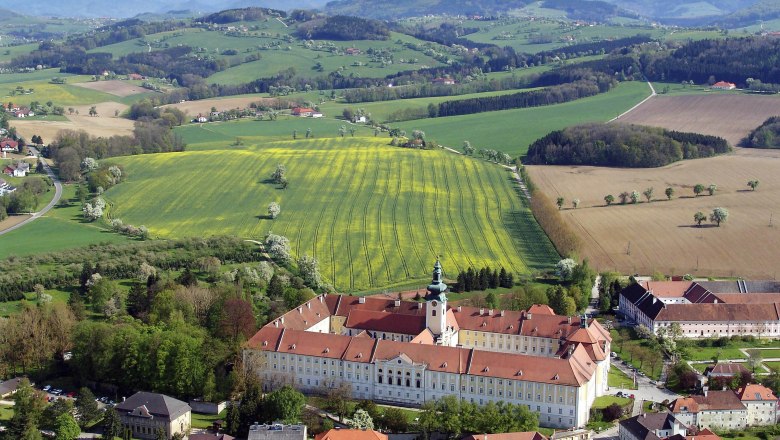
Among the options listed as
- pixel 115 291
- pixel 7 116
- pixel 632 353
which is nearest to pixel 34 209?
pixel 115 291

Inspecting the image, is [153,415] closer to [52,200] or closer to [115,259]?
[115,259]

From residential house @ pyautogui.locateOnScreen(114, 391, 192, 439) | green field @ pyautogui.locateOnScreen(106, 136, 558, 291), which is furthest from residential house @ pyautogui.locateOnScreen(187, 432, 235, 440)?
green field @ pyautogui.locateOnScreen(106, 136, 558, 291)

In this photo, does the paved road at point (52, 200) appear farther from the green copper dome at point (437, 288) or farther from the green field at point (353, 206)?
the green copper dome at point (437, 288)

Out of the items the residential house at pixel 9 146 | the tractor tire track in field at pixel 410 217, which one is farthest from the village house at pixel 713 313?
the residential house at pixel 9 146

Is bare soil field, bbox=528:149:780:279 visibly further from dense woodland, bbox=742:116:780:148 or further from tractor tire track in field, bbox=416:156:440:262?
tractor tire track in field, bbox=416:156:440:262

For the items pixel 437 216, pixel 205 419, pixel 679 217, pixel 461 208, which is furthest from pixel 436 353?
pixel 679 217

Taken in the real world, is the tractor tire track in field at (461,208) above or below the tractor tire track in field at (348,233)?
below
